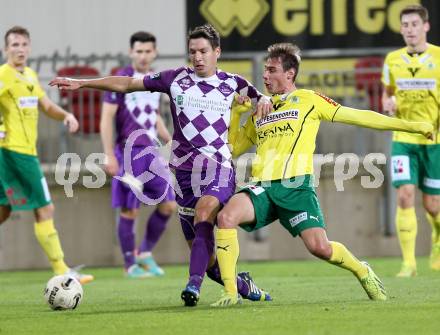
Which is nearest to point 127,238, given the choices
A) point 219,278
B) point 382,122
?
point 219,278

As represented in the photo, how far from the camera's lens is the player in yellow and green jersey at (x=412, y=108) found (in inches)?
442

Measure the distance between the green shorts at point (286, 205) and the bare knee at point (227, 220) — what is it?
18 cm

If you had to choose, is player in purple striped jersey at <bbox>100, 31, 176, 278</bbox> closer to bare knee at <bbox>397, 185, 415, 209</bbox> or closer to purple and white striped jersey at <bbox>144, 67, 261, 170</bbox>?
bare knee at <bbox>397, 185, 415, 209</bbox>

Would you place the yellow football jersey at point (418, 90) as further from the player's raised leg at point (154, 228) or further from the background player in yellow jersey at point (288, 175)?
the background player in yellow jersey at point (288, 175)

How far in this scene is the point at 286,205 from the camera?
8.03 m

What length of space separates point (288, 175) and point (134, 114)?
15.4 ft

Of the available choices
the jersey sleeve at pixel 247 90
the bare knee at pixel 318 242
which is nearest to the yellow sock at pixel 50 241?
the jersey sleeve at pixel 247 90

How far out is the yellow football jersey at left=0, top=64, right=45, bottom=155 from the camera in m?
11.3

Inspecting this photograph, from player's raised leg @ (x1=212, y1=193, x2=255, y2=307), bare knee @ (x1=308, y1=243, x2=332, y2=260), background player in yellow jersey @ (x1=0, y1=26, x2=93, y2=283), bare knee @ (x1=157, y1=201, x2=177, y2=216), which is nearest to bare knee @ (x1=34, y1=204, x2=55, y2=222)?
background player in yellow jersey @ (x1=0, y1=26, x2=93, y2=283)

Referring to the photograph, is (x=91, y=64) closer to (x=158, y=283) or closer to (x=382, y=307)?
(x=158, y=283)

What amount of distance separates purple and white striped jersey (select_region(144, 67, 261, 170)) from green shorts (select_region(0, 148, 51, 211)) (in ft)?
10.7

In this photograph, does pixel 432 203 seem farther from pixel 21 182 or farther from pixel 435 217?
pixel 21 182

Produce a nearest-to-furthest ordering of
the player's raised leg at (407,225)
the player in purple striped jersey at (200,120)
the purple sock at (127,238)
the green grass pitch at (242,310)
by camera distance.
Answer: the green grass pitch at (242,310) → the player in purple striped jersey at (200,120) → the player's raised leg at (407,225) → the purple sock at (127,238)

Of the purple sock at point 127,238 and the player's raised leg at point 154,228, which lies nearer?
the purple sock at point 127,238
